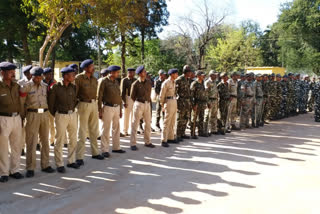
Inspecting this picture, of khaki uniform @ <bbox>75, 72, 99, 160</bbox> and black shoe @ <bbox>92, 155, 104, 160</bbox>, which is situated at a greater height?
khaki uniform @ <bbox>75, 72, 99, 160</bbox>

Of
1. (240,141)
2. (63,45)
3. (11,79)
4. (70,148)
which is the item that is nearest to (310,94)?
(240,141)

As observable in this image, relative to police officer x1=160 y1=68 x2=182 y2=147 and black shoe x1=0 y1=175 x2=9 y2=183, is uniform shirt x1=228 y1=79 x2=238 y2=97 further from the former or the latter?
black shoe x1=0 y1=175 x2=9 y2=183

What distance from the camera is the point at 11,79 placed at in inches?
181

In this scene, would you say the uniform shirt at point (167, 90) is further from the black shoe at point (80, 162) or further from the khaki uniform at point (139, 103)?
the black shoe at point (80, 162)

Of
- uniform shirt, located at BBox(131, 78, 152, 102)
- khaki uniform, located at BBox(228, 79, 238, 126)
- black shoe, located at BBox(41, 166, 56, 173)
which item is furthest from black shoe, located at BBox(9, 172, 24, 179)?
khaki uniform, located at BBox(228, 79, 238, 126)

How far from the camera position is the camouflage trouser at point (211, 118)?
27.8 feet

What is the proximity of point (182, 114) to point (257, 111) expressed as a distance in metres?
3.80

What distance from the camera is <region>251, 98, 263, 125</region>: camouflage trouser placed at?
10195 mm

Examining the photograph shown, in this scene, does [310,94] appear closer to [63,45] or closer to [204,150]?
[204,150]

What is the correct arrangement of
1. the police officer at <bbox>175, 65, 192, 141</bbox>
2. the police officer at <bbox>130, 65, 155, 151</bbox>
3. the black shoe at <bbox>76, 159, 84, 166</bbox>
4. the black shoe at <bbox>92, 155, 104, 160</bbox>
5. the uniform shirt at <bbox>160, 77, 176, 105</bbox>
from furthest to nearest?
the police officer at <bbox>175, 65, 192, 141</bbox>
the uniform shirt at <bbox>160, 77, 176, 105</bbox>
the police officer at <bbox>130, 65, 155, 151</bbox>
the black shoe at <bbox>92, 155, 104, 160</bbox>
the black shoe at <bbox>76, 159, 84, 166</bbox>

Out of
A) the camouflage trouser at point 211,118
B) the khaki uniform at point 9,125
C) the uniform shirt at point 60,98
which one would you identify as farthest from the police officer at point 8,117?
the camouflage trouser at point 211,118

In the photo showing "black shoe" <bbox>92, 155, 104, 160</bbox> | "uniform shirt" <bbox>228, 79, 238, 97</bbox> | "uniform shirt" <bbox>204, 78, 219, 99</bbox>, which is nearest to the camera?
"black shoe" <bbox>92, 155, 104, 160</bbox>

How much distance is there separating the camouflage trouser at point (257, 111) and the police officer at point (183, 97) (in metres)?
3.37

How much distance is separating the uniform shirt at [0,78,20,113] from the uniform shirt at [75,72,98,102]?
121 centimetres
